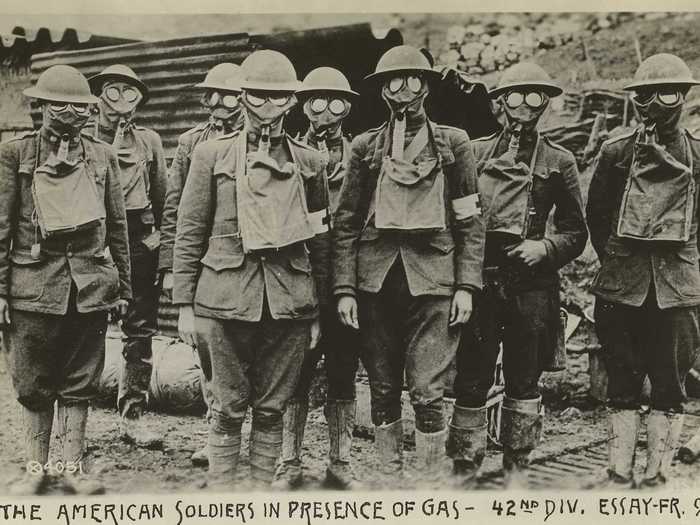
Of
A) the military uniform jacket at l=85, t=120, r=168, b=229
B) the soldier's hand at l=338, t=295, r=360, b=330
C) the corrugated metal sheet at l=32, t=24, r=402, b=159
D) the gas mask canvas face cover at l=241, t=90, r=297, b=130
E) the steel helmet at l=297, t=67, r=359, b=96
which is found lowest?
the soldier's hand at l=338, t=295, r=360, b=330

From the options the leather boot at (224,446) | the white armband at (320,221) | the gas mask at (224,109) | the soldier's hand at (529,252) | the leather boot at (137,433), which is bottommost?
the leather boot at (137,433)

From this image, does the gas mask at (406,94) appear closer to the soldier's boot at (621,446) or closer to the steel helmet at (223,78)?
the steel helmet at (223,78)

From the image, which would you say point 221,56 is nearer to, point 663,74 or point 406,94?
point 406,94

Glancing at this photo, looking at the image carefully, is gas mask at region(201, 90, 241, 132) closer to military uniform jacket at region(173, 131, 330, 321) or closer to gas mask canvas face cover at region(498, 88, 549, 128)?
military uniform jacket at region(173, 131, 330, 321)

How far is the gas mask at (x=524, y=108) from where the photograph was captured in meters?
3.89

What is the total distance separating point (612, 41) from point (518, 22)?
56 centimetres

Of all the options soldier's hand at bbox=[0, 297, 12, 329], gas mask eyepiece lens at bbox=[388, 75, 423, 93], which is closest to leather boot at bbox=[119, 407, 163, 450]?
soldier's hand at bbox=[0, 297, 12, 329]

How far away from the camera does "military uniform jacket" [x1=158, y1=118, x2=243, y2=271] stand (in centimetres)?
420

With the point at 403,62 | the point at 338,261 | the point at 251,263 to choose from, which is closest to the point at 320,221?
the point at 338,261

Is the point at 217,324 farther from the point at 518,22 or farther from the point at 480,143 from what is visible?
the point at 518,22

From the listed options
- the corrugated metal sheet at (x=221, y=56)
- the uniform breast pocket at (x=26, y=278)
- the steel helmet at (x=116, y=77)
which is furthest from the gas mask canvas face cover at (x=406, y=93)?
the uniform breast pocket at (x=26, y=278)

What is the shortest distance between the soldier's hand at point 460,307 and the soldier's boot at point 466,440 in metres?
0.58

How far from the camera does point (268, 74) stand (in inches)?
137

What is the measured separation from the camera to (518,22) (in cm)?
448
